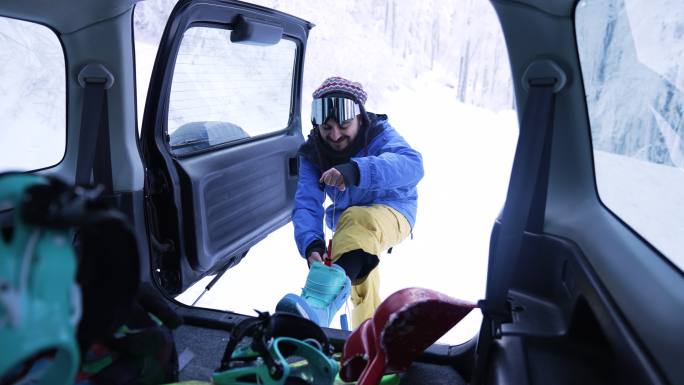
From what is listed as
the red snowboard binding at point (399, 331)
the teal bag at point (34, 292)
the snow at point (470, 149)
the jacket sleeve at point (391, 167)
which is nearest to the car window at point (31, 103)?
the snow at point (470, 149)

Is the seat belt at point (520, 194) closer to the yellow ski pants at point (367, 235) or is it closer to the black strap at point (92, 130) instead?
the yellow ski pants at point (367, 235)

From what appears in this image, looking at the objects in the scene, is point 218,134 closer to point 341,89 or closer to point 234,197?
point 234,197

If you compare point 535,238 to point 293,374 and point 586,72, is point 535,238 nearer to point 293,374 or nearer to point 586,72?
point 586,72

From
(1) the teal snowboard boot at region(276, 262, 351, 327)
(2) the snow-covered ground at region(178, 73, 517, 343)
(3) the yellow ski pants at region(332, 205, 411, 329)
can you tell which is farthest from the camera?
(2) the snow-covered ground at region(178, 73, 517, 343)

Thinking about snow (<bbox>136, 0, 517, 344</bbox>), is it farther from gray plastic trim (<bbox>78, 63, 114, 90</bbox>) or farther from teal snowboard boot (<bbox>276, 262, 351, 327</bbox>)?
gray plastic trim (<bbox>78, 63, 114, 90</bbox>)

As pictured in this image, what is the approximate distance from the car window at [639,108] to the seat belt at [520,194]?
0.44ft

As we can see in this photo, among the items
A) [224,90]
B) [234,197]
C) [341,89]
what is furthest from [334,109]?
[224,90]

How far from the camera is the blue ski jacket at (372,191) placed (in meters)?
2.37

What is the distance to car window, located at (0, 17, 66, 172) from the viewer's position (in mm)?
2090

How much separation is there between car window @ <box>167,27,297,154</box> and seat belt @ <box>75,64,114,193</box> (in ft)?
1.39

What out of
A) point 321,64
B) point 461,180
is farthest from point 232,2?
point 321,64

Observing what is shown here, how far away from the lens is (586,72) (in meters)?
1.44

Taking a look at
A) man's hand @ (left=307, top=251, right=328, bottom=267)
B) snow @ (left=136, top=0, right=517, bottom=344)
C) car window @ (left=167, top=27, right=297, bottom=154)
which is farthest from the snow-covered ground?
car window @ (left=167, top=27, right=297, bottom=154)

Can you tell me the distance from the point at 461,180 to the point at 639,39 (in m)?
5.96
